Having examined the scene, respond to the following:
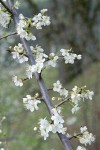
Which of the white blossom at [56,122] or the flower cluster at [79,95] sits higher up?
the flower cluster at [79,95]

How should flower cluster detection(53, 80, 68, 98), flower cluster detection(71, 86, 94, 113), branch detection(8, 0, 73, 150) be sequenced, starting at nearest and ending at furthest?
branch detection(8, 0, 73, 150)
flower cluster detection(71, 86, 94, 113)
flower cluster detection(53, 80, 68, 98)

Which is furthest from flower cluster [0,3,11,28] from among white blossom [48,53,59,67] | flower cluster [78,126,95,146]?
flower cluster [78,126,95,146]

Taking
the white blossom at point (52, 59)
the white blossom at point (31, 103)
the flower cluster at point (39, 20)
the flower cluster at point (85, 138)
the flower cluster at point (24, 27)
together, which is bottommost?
the flower cluster at point (85, 138)

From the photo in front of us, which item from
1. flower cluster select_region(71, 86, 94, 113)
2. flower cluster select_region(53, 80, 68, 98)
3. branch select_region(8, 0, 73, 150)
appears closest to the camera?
branch select_region(8, 0, 73, 150)

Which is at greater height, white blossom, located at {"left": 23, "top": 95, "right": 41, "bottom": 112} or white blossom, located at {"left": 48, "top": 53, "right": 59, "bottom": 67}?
white blossom, located at {"left": 48, "top": 53, "right": 59, "bottom": 67}

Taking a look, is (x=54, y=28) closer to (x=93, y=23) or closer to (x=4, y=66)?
(x=93, y=23)

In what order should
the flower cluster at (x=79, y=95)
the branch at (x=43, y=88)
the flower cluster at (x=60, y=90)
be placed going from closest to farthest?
the branch at (x=43, y=88), the flower cluster at (x=79, y=95), the flower cluster at (x=60, y=90)

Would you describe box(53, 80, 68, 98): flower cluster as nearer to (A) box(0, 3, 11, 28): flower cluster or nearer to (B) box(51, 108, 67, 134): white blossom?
(B) box(51, 108, 67, 134): white blossom

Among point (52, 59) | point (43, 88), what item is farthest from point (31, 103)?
point (52, 59)

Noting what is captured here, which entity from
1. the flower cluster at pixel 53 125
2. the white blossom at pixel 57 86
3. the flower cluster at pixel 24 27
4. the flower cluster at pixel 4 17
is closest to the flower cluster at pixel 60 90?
the white blossom at pixel 57 86

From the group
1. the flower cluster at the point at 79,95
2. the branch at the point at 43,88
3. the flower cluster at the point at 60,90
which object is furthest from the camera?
the flower cluster at the point at 60,90

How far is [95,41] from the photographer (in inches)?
474

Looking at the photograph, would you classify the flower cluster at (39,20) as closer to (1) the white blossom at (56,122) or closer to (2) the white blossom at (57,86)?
(2) the white blossom at (57,86)

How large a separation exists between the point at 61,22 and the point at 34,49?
9771 millimetres
